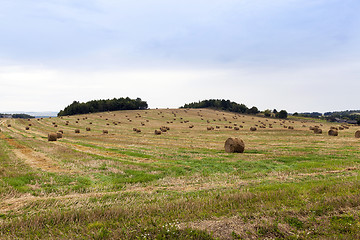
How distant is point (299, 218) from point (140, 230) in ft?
16.8

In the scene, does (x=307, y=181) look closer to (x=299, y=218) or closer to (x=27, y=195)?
(x=299, y=218)

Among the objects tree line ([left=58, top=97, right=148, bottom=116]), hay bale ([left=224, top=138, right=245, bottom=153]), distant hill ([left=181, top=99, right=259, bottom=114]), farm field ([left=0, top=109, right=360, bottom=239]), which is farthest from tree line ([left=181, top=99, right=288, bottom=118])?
farm field ([left=0, top=109, right=360, bottom=239])

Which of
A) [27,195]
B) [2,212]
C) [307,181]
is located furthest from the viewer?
[307,181]

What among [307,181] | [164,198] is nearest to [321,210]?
[307,181]

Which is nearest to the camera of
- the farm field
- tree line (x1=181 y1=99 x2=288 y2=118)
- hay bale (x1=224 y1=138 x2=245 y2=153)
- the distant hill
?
the farm field

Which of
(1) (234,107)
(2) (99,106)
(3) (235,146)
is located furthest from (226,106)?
(3) (235,146)

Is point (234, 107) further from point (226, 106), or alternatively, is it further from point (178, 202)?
point (178, 202)

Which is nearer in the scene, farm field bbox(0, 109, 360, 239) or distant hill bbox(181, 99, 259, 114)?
farm field bbox(0, 109, 360, 239)

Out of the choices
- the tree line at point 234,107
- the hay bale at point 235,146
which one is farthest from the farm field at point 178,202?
the tree line at point 234,107

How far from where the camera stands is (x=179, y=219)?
6.85 m

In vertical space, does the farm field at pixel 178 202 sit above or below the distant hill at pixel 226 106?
below

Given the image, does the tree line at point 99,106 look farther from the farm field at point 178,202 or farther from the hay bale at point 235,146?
the farm field at point 178,202

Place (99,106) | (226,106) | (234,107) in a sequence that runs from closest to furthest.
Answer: (99,106)
(234,107)
(226,106)

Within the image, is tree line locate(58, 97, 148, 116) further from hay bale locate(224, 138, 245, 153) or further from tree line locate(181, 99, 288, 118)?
hay bale locate(224, 138, 245, 153)
